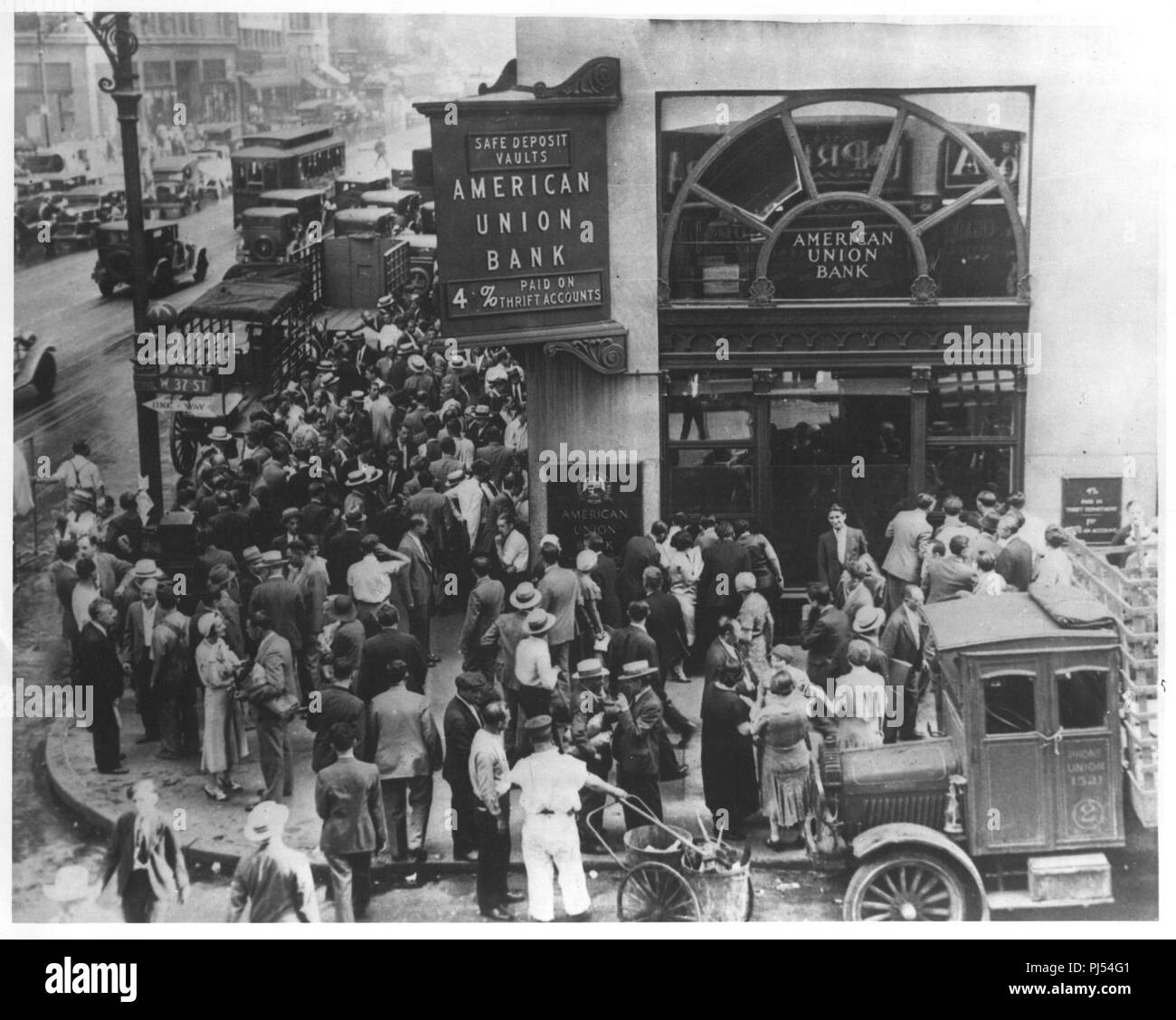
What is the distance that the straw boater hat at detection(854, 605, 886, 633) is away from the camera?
1030 cm

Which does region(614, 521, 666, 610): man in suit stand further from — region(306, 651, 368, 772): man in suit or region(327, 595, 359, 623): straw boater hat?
region(306, 651, 368, 772): man in suit

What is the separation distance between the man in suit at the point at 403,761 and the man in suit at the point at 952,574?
3484 millimetres

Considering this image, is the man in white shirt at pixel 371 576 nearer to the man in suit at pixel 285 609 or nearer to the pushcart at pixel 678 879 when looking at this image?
the man in suit at pixel 285 609

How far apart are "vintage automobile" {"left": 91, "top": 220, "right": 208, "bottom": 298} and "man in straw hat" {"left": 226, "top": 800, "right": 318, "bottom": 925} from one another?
359 cm

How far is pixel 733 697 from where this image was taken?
10.0 m

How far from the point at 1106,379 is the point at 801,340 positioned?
207cm

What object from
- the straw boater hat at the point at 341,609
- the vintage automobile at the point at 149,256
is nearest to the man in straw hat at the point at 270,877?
the straw boater hat at the point at 341,609

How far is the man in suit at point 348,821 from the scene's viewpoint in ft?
32.3

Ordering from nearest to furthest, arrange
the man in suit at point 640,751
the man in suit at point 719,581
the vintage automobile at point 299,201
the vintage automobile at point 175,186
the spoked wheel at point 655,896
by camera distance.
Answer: the spoked wheel at point 655,896, the man in suit at point 640,751, the vintage automobile at point 175,186, the vintage automobile at point 299,201, the man in suit at point 719,581

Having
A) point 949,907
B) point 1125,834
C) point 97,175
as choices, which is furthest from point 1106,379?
point 97,175

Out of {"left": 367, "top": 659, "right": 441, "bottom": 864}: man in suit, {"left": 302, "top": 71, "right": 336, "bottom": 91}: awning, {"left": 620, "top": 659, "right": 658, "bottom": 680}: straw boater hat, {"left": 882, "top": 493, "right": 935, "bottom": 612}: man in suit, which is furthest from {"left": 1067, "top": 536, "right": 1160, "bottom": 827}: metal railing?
{"left": 302, "top": 71, "right": 336, "bottom": 91}: awning
